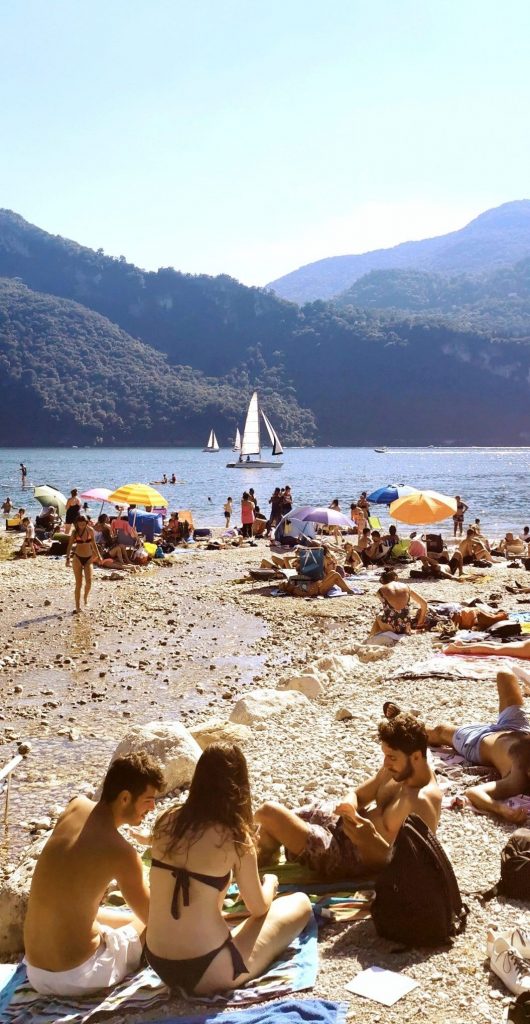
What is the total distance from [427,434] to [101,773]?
14832 centimetres

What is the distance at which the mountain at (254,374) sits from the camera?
140500 millimetres

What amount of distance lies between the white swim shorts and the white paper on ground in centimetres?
96

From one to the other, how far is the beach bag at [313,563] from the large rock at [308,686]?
7.52 m

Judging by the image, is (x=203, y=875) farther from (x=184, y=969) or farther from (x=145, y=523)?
(x=145, y=523)

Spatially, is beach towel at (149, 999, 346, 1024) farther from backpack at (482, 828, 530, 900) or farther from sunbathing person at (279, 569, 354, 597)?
sunbathing person at (279, 569, 354, 597)

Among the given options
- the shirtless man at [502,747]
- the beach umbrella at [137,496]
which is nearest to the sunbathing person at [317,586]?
the beach umbrella at [137,496]

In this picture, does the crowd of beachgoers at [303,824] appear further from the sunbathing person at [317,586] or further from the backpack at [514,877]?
the sunbathing person at [317,586]

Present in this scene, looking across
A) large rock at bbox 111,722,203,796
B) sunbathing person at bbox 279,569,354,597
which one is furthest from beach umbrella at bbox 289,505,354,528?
large rock at bbox 111,722,203,796

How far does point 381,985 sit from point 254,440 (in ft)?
238

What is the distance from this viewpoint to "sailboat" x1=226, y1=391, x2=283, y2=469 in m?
69.2

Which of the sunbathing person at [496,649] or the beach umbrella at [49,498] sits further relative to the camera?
the beach umbrella at [49,498]

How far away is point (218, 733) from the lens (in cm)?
724

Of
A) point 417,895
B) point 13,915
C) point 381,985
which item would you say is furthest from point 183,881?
point 13,915

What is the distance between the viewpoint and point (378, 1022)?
134 inches
